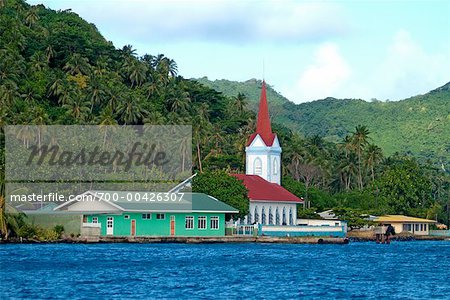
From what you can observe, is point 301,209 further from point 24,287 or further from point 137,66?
point 24,287

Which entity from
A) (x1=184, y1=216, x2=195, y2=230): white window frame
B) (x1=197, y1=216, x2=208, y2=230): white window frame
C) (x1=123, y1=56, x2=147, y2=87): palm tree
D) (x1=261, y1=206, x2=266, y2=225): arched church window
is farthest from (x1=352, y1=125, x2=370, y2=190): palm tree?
(x1=184, y1=216, x2=195, y2=230): white window frame

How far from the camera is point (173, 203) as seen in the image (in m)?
97.6

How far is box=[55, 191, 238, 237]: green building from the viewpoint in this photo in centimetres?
9281

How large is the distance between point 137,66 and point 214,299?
388 ft

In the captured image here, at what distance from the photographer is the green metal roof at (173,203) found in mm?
94625

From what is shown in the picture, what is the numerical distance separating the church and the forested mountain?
225 inches

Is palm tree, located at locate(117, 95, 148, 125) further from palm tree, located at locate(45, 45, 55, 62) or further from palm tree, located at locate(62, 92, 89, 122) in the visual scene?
palm tree, located at locate(45, 45, 55, 62)

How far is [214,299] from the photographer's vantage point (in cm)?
4628

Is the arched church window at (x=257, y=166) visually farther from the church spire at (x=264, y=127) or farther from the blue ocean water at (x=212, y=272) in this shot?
the blue ocean water at (x=212, y=272)

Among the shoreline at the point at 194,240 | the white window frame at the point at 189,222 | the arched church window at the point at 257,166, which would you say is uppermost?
the arched church window at the point at 257,166

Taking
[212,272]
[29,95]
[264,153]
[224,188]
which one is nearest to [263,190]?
[264,153]

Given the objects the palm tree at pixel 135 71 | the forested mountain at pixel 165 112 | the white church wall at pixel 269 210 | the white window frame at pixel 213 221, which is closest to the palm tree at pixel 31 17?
the forested mountain at pixel 165 112

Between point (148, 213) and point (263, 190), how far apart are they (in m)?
23.4

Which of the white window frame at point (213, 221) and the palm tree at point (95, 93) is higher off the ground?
the palm tree at point (95, 93)
